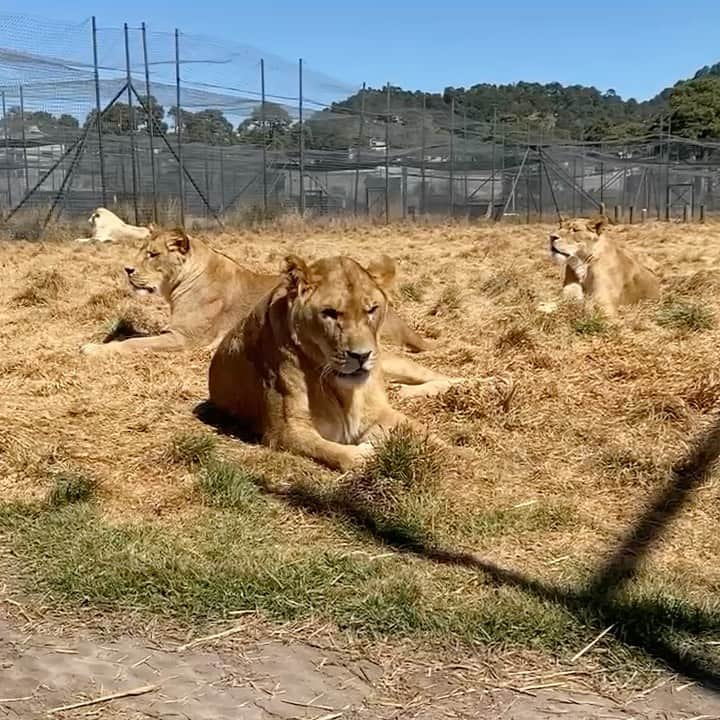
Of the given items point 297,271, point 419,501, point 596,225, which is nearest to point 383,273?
point 297,271

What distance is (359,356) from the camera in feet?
15.1

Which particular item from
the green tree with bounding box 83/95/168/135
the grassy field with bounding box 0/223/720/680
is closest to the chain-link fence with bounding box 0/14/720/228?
the green tree with bounding box 83/95/168/135

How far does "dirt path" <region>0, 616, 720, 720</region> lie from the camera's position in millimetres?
2572

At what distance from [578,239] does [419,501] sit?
703cm

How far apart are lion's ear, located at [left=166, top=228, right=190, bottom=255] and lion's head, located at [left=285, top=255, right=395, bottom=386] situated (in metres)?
3.56

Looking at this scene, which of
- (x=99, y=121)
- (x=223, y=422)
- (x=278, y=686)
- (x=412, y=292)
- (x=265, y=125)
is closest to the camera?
(x=278, y=686)

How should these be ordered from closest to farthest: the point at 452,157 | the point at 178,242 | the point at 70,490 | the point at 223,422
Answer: the point at 70,490, the point at 223,422, the point at 178,242, the point at 452,157

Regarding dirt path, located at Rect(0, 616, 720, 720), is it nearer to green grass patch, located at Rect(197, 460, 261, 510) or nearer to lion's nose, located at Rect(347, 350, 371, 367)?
green grass patch, located at Rect(197, 460, 261, 510)

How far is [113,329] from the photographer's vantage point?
8750 millimetres

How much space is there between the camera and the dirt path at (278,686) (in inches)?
101

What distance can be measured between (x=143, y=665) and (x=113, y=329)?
627cm

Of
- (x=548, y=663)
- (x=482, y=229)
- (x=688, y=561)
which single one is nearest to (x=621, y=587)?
(x=688, y=561)

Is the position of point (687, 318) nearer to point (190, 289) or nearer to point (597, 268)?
point (597, 268)

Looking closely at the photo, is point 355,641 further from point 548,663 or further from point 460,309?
point 460,309
